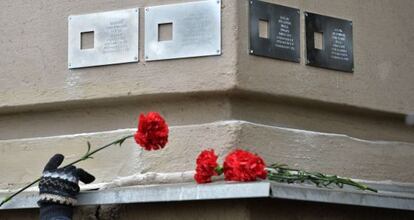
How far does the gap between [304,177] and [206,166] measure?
61cm

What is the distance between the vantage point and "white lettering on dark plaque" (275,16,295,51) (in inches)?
226

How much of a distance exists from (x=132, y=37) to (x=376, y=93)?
1678mm

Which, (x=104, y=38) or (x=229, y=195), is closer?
(x=229, y=195)

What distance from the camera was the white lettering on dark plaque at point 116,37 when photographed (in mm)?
5809

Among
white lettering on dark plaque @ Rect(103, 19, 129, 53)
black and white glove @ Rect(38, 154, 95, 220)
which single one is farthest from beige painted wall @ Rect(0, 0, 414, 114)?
black and white glove @ Rect(38, 154, 95, 220)

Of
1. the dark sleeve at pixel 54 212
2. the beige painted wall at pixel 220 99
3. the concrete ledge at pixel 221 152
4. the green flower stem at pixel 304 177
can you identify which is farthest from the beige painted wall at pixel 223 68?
the dark sleeve at pixel 54 212

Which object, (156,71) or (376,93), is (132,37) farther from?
(376,93)

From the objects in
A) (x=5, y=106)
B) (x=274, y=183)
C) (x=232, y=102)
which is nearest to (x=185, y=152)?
(x=232, y=102)

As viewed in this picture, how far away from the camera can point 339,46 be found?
19.9ft

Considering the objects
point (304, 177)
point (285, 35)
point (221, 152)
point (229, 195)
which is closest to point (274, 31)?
point (285, 35)

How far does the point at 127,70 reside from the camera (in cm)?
579

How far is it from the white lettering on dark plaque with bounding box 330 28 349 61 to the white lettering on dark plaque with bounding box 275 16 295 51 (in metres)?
0.36

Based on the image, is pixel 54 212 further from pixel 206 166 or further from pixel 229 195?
pixel 229 195

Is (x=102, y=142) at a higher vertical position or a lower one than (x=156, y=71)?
lower
